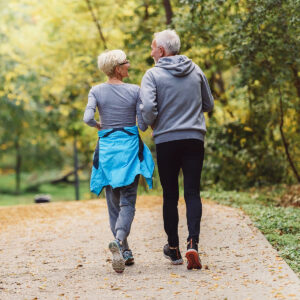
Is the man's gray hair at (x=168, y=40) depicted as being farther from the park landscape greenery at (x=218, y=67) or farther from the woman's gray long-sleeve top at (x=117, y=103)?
the park landscape greenery at (x=218, y=67)

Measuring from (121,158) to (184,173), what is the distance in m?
0.56

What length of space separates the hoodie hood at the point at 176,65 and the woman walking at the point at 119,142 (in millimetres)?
409

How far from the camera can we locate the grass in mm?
4684

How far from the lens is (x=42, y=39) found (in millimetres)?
15734

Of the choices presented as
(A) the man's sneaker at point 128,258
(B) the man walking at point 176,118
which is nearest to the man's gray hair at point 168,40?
(B) the man walking at point 176,118

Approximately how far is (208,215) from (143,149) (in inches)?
104

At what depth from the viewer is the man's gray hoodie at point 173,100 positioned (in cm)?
429

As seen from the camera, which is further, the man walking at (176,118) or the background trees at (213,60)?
the background trees at (213,60)

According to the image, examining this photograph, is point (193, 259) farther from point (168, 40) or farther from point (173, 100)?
point (168, 40)

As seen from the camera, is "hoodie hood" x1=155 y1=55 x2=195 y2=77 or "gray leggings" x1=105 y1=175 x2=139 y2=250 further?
"gray leggings" x1=105 y1=175 x2=139 y2=250

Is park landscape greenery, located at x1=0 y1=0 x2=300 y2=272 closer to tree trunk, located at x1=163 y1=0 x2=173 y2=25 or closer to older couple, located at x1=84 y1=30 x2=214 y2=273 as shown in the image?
tree trunk, located at x1=163 y1=0 x2=173 y2=25

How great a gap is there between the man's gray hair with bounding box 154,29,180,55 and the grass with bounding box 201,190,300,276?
6.34 ft

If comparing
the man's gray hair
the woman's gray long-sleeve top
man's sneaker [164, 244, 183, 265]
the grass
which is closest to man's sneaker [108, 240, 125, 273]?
man's sneaker [164, 244, 183, 265]

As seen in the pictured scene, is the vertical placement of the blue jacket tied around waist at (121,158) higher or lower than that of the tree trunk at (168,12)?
lower
